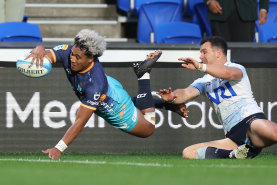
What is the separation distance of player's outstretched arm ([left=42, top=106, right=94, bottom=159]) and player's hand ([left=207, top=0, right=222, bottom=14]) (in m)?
3.74

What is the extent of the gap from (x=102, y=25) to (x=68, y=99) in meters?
3.59

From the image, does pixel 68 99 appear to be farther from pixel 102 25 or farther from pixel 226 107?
pixel 102 25

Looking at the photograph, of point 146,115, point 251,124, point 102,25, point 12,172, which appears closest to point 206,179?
point 12,172

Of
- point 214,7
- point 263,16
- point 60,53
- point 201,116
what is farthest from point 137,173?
point 263,16

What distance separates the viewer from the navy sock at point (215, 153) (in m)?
7.89

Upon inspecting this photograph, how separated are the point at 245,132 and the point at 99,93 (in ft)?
5.69

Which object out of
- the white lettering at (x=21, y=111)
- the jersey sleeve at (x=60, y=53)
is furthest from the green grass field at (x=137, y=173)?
the white lettering at (x=21, y=111)

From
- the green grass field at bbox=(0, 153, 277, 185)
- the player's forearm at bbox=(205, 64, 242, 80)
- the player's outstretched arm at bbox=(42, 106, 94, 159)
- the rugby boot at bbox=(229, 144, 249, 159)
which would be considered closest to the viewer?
the green grass field at bbox=(0, 153, 277, 185)

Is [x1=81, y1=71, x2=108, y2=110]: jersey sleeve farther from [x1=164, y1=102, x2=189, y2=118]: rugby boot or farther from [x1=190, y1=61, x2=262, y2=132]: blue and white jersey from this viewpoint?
[x1=190, y1=61, x2=262, y2=132]: blue and white jersey

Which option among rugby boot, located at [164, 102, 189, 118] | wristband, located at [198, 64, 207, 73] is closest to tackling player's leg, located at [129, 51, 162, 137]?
rugby boot, located at [164, 102, 189, 118]

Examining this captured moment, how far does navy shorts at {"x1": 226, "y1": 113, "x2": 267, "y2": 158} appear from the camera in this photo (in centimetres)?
780

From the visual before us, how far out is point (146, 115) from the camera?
848cm

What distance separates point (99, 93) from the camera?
7383mm

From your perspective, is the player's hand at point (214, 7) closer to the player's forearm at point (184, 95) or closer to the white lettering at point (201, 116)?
the white lettering at point (201, 116)
